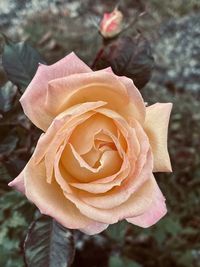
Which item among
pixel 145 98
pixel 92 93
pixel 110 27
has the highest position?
pixel 92 93

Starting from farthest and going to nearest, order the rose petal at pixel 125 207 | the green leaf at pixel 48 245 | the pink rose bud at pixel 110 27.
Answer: the pink rose bud at pixel 110 27
the green leaf at pixel 48 245
the rose petal at pixel 125 207

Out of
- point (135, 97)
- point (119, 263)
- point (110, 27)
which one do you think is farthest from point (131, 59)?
point (119, 263)

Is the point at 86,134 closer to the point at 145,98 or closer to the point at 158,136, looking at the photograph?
the point at 158,136

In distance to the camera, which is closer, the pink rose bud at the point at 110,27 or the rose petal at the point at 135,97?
the rose petal at the point at 135,97

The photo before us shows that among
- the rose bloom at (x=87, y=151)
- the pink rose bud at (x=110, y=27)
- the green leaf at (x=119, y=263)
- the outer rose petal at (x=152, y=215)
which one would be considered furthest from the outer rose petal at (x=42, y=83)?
the green leaf at (x=119, y=263)

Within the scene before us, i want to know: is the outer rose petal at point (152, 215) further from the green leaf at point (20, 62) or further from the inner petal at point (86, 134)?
the green leaf at point (20, 62)

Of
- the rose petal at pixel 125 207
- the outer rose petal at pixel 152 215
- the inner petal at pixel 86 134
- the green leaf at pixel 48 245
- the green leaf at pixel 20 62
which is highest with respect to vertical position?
the inner petal at pixel 86 134
